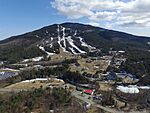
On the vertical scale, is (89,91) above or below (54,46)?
below

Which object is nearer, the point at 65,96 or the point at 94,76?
the point at 65,96

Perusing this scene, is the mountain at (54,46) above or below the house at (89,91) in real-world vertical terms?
above

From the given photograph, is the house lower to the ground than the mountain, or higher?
lower

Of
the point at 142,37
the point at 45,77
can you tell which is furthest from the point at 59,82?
the point at 142,37

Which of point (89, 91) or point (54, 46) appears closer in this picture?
point (89, 91)

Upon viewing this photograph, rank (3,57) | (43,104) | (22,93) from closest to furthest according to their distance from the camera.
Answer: (43,104) < (22,93) < (3,57)

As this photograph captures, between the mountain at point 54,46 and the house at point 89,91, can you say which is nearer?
the house at point 89,91

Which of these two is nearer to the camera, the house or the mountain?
the house

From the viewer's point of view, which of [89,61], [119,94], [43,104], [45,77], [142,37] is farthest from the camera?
[142,37]

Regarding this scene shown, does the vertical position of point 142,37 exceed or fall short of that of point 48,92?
it exceeds it

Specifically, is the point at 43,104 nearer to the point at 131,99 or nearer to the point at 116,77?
the point at 131,99
